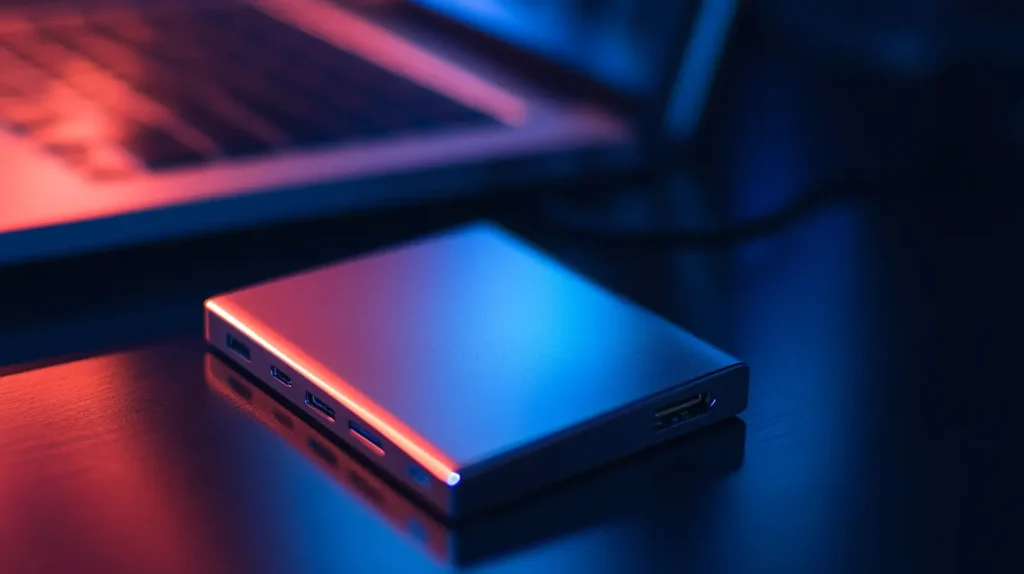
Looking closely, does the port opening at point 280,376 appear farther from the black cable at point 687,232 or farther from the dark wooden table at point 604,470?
the black cable at point 687,232

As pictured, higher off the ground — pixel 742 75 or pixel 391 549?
pixel 742 75

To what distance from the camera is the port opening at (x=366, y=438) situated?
0.49 meters

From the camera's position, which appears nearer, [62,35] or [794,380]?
[794,380]

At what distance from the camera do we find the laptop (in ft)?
2.26

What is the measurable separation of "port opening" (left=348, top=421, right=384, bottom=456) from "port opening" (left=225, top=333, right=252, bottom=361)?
8cm

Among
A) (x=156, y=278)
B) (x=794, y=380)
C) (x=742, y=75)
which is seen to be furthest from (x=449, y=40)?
(x=794, y=380)

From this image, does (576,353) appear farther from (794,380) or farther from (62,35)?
(62,35)

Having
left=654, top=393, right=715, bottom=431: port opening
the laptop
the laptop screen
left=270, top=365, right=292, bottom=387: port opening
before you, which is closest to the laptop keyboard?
the laptop

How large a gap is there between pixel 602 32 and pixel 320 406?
1.47 feet

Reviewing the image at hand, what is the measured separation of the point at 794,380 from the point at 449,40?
1.67ft

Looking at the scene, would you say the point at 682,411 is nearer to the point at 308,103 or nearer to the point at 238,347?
the point at 238,347

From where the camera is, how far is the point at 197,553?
17.8 inches

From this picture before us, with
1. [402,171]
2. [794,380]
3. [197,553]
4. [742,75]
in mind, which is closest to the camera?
[197,553]

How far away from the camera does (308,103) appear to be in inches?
32.9
